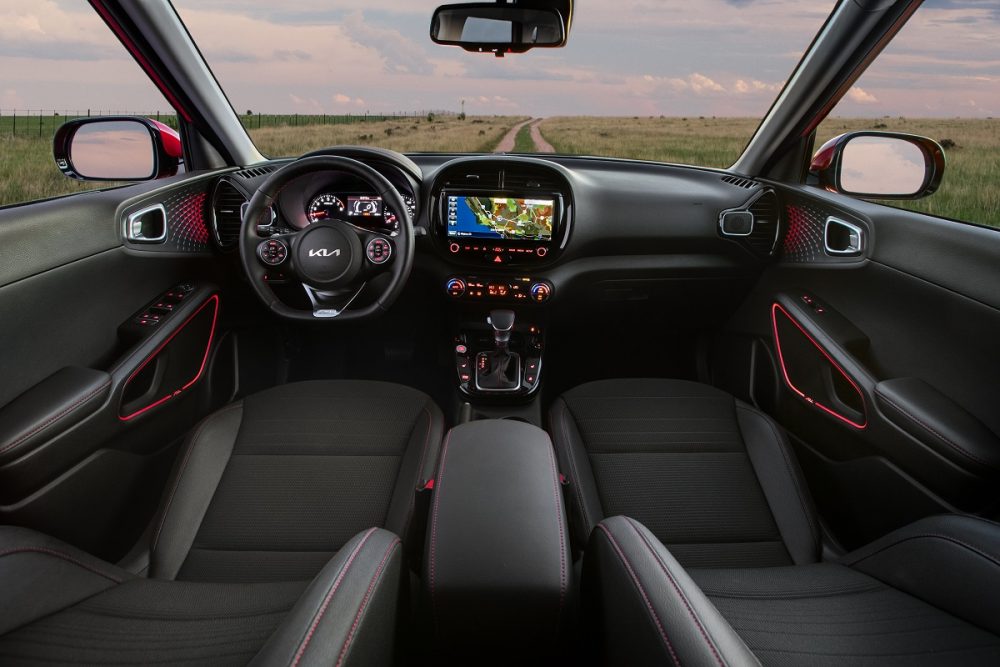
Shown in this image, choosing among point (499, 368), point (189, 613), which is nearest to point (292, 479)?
point (189, 613)

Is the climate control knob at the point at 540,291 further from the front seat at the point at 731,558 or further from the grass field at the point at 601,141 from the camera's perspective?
the grass field at the point at 601,141

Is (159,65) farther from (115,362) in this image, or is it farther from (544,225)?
(544,225)

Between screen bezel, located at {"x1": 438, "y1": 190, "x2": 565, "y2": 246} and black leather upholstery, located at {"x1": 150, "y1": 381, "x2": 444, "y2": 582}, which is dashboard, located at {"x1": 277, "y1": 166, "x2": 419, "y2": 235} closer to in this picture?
screen bezel, located at {"x1": 438, "y1": 190, "x2": 565, "y2": 246}

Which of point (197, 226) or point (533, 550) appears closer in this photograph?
point (533, 550)

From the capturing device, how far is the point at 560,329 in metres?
3.69

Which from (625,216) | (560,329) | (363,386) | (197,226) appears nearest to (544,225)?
(625,216)

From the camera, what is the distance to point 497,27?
2689 mm

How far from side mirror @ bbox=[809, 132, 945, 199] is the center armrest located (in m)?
2.10

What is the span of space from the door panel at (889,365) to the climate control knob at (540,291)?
3.56 ft

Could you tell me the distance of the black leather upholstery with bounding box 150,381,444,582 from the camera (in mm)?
2057

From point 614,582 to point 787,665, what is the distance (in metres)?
0.42

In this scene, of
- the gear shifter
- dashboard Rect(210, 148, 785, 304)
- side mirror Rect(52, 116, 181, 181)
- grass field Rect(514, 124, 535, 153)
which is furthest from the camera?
grass field Rect(514, 124, 535, 153)

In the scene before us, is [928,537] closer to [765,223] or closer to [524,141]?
[765,223]

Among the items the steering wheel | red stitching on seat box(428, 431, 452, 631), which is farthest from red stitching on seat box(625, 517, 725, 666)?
the steering wheel
